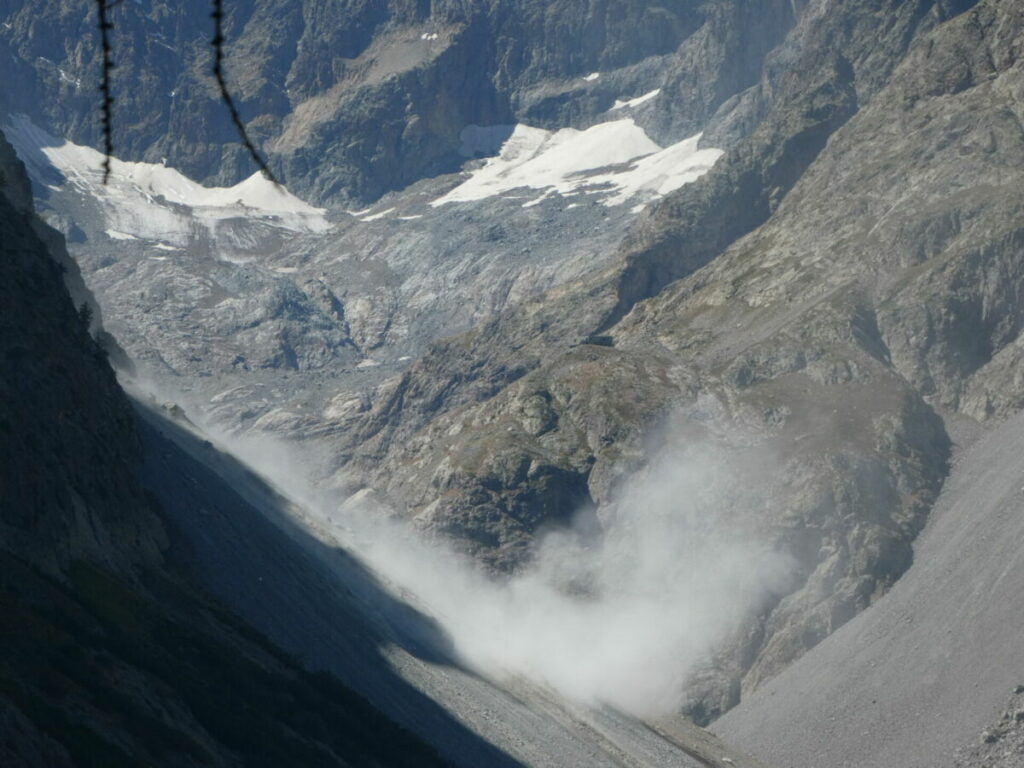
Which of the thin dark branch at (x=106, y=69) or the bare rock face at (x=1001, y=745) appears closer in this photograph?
the thin dark branch at (x=106, y=69)

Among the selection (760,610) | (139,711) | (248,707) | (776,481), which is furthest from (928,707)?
(139,711)

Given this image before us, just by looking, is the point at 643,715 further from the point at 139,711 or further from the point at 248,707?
the point at 139,711

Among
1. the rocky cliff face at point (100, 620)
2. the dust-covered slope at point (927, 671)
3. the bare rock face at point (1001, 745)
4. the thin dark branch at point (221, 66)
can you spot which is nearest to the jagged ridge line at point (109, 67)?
the thin dark branch at point (221, 66)

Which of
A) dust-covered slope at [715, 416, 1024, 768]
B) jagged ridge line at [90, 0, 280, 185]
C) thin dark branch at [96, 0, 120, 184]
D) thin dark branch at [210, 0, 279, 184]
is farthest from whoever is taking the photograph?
dust-covered slope at [715, 416, 1024, 768]

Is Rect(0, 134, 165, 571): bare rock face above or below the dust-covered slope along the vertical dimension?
above

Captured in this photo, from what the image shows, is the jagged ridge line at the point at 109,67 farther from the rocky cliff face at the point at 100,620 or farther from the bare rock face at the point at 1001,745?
the bare rock face at the point at 1001,745

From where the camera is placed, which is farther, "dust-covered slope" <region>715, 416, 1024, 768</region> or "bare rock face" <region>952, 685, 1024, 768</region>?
"dust-covered slope" <region>715, 416, 1024, 768</region>

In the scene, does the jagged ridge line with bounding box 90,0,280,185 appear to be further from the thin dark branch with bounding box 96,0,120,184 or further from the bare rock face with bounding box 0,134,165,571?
the bare rock face with bounding box 0,134,165,571

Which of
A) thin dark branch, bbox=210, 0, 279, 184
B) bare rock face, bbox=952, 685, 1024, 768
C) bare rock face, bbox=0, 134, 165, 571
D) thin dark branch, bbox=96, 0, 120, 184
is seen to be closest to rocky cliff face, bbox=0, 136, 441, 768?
bare rock face, bbox=0, 134, 165, 571

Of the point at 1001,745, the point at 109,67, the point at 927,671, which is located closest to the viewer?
the point at 109,67

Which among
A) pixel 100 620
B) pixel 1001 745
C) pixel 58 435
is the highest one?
pixel 58 435

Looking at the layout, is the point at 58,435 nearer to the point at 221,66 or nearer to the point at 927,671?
the point at 221,66

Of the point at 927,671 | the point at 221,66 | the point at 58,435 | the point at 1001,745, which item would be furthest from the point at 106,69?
the point at 927,671
